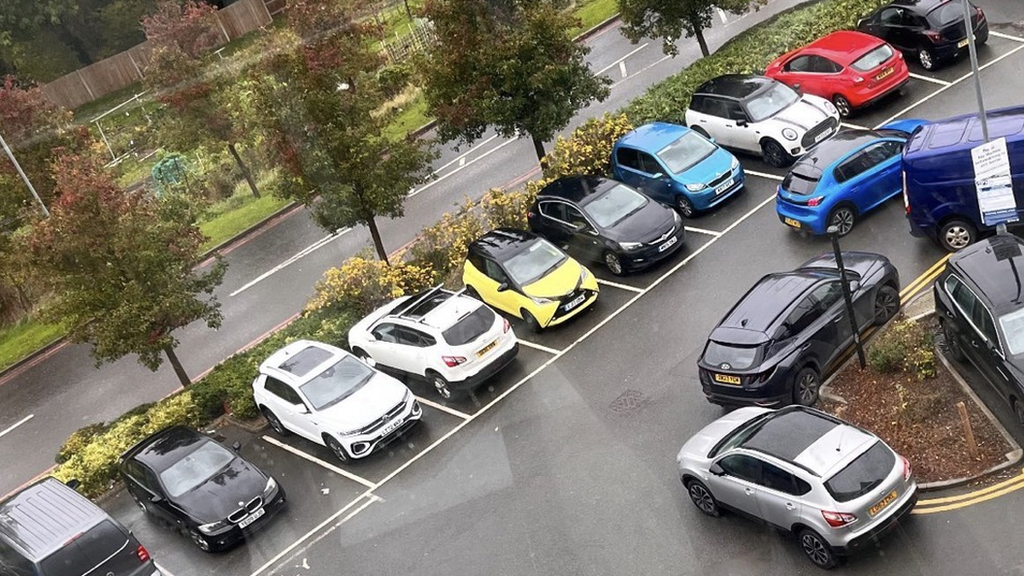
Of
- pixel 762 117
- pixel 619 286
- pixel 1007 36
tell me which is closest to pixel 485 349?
pixel 619 286

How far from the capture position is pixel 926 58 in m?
23.8

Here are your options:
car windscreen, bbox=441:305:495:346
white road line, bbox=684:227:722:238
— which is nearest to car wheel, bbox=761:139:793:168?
white road line, bbox=684:227:722:238

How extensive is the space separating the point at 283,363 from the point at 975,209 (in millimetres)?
12676

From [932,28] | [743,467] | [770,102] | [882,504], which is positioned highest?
[770,102]

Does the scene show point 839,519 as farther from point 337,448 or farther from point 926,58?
point 926,58

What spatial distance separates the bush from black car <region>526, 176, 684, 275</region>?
123 centimetres

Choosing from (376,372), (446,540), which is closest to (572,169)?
(376,372)

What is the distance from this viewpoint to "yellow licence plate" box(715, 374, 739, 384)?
14633 millimetres

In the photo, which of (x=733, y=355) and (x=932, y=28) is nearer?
(x=733, y=355)

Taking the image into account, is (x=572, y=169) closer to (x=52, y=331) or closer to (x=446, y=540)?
(x=446, y=540)

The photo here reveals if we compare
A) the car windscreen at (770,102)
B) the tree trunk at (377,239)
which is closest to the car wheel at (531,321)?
the tree trunk at (377,239)

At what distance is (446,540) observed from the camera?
14898 millimetres

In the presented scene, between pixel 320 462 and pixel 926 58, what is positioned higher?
pixel 926 58

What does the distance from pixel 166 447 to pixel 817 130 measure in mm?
14973
